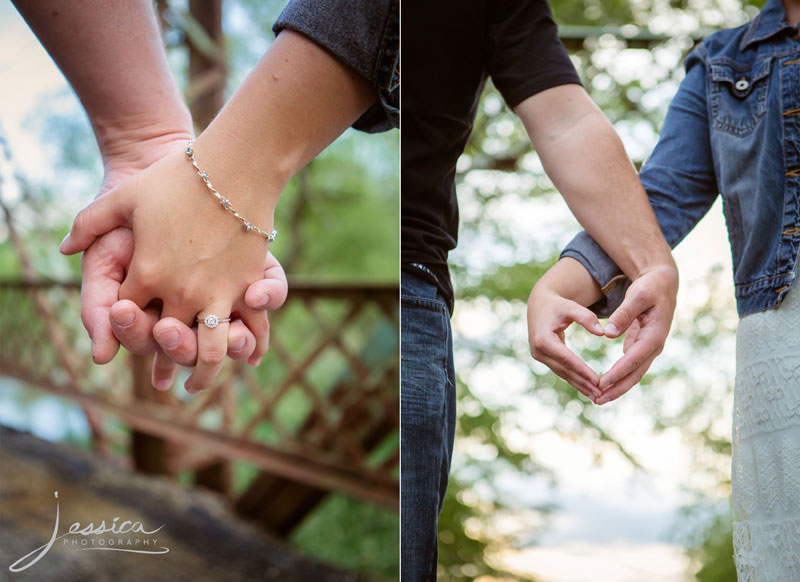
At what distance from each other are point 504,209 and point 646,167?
1067mm

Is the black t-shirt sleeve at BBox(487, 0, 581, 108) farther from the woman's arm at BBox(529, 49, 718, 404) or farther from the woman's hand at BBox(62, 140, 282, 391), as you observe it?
the woman's hand at BBox(62, 140, 282, 391)

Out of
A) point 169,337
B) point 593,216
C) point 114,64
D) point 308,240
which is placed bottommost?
point 308,240

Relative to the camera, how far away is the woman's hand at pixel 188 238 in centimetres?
66

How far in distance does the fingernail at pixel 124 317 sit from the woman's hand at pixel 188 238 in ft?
0.07

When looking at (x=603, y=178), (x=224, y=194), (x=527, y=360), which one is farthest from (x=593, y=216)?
(x=527, y=360)

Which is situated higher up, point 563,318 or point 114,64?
point 114,64

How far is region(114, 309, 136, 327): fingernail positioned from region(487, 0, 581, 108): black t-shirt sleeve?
0.48m

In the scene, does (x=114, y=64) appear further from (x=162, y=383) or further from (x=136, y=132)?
(x=162, y=383)

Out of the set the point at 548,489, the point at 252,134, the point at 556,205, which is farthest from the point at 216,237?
the point at 548,489

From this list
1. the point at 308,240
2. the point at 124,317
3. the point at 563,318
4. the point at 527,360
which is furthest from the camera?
the point at 308,240

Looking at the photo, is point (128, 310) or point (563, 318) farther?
point (563, 318)

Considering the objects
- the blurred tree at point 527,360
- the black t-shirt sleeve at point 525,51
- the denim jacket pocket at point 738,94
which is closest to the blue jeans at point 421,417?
the black t-shirt sleeve at point 525,51

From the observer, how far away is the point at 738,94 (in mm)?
806

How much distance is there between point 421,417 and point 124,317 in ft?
1.03
